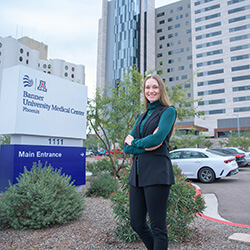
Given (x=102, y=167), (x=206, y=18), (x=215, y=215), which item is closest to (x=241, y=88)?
(x=206, y=18)

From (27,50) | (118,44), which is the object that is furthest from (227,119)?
(27,50)

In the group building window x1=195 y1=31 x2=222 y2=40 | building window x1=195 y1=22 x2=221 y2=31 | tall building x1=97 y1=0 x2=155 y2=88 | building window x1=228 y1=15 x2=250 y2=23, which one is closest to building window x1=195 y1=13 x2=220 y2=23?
building window x1=195 y1=22 x2=221 y2=31

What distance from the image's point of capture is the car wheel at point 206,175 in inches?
419

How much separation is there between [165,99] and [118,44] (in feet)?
283

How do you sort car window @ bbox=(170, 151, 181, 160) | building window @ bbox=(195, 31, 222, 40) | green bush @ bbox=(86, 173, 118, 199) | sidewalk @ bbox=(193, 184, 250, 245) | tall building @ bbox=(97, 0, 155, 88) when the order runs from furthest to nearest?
tall building @ bbox=(97, 0, 155, 88)
building window @ bbox=(195, 31, 222, 40)
car window @ bbox=(170, 151, 181, 160)
green bush @ bbox=(86, 173, 118, 199)
sidewalk @ bbox=(193, 184, 250, 245)

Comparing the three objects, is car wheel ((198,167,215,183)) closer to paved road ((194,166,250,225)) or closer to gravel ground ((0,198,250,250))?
paved road ((194,166,250,225))

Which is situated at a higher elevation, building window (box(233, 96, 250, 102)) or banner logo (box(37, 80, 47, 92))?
building window (box(233, 96, 250, 102))

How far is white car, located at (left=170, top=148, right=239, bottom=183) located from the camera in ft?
34.4

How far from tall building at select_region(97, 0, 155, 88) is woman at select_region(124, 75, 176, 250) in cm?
7785

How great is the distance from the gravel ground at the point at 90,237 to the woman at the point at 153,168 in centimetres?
119

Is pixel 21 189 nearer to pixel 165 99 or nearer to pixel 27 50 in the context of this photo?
pixel 165 99

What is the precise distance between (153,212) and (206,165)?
364 inches

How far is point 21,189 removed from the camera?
3898mm

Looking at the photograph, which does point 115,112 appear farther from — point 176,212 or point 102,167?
point 176,212
